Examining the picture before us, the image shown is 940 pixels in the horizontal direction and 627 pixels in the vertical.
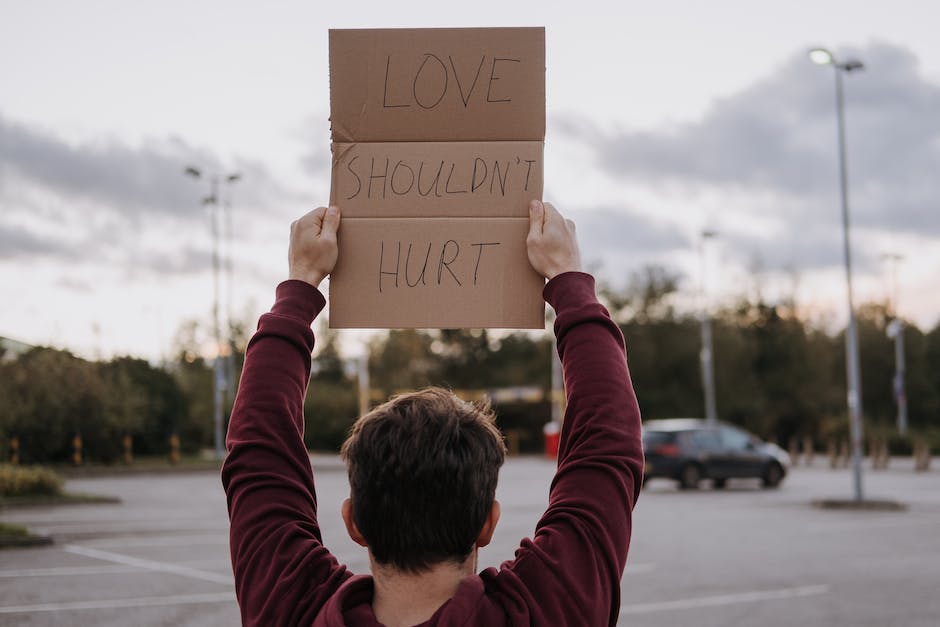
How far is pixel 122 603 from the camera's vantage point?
31.4ft

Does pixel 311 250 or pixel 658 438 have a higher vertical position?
pixel 311 250

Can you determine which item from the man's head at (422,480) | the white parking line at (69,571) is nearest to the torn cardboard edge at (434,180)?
the man's head at (422,480)

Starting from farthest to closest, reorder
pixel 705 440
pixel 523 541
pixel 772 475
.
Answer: pixel 772 475, pixel 705 440, pixel 523 541

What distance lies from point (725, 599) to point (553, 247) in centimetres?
817

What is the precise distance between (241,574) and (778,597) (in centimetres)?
869

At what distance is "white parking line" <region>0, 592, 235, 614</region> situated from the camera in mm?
9289

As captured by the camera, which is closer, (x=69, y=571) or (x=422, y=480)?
(x=422, y=480)

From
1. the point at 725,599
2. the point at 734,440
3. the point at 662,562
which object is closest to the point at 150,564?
the point at 662,562

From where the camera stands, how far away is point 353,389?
2544 inches

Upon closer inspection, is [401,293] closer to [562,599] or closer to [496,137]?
[496,137]

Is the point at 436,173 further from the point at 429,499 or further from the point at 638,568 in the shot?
the point at 638,568

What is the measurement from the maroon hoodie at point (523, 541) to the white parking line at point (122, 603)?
26.3ft

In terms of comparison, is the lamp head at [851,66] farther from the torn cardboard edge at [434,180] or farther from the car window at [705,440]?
the torn cardboard edge at [434,180]

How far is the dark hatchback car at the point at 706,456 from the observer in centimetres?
2581
